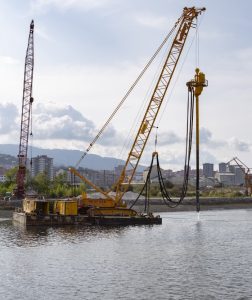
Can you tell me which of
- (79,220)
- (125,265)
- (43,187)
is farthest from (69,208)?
(43,187)

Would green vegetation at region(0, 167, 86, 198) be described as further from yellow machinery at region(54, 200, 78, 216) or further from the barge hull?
the barge hull

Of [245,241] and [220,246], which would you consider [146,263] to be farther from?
[245,241]

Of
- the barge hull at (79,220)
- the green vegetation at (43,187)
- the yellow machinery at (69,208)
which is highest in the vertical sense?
the green vegetation at (43,187)

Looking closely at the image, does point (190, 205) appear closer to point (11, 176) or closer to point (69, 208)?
point (11, 176)

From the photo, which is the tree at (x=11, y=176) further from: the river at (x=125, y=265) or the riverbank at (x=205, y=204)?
the river at (x=125, y=265)

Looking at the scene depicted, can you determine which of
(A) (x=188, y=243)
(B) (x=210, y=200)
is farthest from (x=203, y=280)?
(B) (x=210, y=200)

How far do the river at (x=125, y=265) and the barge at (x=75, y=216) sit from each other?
9658 millimetres

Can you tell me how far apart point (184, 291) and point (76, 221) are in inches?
1691

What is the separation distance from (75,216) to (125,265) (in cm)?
3389

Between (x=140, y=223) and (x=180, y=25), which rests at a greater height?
(x=180, y=25)

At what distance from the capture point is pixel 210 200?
153 metres

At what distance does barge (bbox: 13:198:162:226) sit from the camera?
6988 centimetres

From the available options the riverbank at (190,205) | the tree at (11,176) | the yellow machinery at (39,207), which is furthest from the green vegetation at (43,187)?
the yellow machinery at (39,207)

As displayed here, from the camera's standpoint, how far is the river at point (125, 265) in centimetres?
2880
